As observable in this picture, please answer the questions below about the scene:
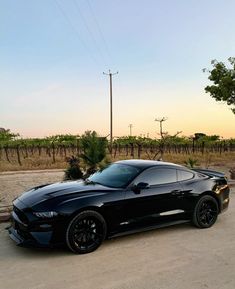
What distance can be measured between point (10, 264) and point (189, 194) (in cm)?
345

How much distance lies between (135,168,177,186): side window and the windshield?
0.44 ft

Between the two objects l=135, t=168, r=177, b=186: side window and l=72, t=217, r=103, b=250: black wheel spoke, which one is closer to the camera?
l=72, t=217, r=103, b=250: black wheel spoke

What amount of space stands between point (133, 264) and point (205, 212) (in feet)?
8.32

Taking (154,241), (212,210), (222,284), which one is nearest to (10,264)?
(154,241)

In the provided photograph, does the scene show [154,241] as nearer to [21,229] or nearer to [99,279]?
[99,279]

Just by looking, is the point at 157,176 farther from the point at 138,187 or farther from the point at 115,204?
the point at 115,204

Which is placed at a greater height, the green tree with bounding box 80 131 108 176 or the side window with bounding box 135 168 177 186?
the green tree with bounding box 80 131 108 176

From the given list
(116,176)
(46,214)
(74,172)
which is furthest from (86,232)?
(74,172)

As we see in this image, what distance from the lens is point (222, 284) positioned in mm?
4188

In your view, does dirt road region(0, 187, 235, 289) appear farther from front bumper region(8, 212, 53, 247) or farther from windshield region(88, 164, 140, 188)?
windshield region(88, 164, 140, 188)

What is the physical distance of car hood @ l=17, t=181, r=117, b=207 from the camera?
5.48 m

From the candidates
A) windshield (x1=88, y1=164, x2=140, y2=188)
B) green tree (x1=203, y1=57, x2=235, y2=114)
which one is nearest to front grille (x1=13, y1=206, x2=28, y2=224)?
windshield (x1=88, y1=164, x2=140, y2=188)

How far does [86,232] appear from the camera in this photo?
17.4 feet

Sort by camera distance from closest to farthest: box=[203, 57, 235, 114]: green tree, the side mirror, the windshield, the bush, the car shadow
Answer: the car shadow
the side mirror
the windshield
the bush
box=[203, 57, 235, 114]: green tree
